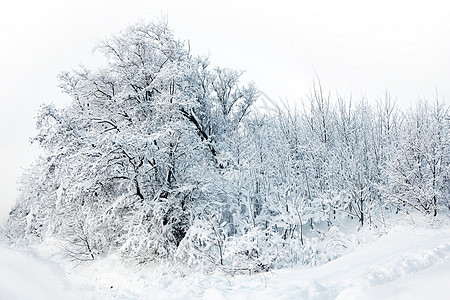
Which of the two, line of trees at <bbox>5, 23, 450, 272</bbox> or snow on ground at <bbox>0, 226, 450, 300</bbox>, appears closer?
snow on ground at <bbox>0, 226, 450, 300</bbox>

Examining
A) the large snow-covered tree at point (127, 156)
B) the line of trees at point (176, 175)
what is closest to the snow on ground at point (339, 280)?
the line of trees at point (176, 175)

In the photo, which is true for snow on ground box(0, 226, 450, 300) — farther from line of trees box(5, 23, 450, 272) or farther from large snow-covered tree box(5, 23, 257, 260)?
large snow-covered tree box(5, 23, 257, 260)

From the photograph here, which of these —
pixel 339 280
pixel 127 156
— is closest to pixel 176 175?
pixel 127 156

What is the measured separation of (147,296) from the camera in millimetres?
7230

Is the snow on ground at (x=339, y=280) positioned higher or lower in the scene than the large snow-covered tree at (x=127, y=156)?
lower

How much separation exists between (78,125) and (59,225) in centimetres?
437

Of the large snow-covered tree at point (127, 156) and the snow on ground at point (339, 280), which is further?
the large snow-covered tree at point (127, 156)

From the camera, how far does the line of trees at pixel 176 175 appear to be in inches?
418

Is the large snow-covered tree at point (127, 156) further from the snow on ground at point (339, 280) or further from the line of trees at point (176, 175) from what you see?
the snow on ground at point (339, 280)

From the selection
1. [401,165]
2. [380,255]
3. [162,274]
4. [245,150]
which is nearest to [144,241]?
[162,274]

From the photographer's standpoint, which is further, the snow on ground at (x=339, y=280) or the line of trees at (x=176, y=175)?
the line of trees at (x=176, y=175)

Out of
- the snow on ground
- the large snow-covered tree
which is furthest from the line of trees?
the snow on ground

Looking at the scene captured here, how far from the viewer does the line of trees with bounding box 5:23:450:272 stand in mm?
10617

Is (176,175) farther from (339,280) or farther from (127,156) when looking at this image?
(339,280)
